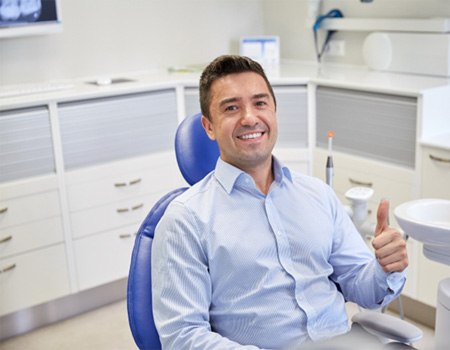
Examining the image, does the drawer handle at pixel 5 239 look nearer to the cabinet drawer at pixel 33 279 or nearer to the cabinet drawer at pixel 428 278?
the cabinet drawer at pixel 33 279

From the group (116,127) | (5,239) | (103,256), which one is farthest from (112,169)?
(5,239)

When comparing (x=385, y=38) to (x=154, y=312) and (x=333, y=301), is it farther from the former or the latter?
(x=154, y=312)

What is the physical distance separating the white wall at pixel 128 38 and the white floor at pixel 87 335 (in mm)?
1224

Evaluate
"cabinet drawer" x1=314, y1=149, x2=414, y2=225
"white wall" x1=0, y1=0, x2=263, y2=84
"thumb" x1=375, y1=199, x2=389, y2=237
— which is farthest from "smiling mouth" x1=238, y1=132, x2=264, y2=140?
"white wall" x1=0, y1=0, x2=263, y2=84

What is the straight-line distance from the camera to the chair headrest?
182 centimetres

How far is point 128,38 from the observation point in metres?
3.64

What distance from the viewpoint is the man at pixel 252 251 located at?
1.51m

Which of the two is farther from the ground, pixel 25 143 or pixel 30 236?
pixel 25 143

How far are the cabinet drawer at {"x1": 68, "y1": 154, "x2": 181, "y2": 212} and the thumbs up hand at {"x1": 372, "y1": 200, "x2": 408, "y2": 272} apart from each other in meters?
1.79

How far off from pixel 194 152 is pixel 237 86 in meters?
0.28

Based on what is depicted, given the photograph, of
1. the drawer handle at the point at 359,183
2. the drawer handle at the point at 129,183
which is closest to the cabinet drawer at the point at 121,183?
the drawer handle at the point at 129,183

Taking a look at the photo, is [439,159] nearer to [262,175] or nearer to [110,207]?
[262,175]

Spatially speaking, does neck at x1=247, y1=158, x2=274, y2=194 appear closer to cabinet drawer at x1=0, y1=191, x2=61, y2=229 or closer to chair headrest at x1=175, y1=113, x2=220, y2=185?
chair headrest at x1=175, y1=113, x2=220, y2=185

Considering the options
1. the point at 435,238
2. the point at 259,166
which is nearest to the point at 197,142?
the point at 259,166
